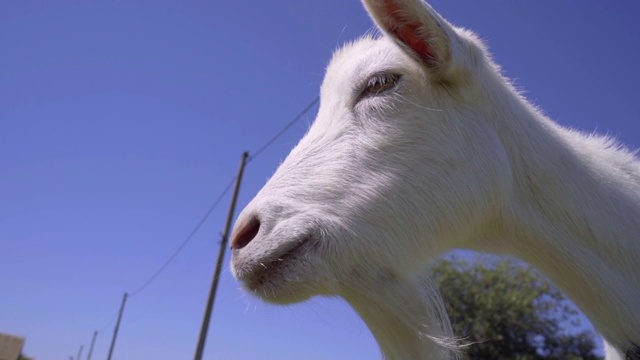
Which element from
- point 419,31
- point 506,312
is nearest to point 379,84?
point 419,31

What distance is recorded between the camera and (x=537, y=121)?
2.31m

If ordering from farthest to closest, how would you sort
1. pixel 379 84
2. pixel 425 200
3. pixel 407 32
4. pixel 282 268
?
pixel 379 84
pixel 407 32
pixel 425 200
pixel 282 268

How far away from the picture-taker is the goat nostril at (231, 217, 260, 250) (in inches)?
74.1

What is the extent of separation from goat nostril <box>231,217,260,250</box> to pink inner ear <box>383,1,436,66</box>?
39.8 inches

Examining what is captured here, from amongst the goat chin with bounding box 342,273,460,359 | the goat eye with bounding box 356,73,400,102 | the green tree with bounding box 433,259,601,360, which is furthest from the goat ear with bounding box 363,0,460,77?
the green tree with bounding box 433,259,601,360

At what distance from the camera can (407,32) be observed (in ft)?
7.04

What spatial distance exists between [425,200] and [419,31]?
2.38 ft

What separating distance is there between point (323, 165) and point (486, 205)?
708 millimetres

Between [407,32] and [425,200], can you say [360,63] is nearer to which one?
[407,32]

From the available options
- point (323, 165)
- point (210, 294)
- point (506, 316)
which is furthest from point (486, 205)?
point (506, 316)

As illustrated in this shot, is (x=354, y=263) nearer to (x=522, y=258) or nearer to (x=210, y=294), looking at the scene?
(x=522, y=258)

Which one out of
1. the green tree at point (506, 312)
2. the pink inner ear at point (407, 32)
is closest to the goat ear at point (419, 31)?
the pink inner ear at point (407, 32)

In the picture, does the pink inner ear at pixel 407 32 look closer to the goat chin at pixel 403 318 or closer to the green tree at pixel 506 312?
the goat chin at pixel 403 318

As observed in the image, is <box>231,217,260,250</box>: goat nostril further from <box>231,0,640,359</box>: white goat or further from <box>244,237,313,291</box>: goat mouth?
<box>244,237,313,291</box>: goat mouth
